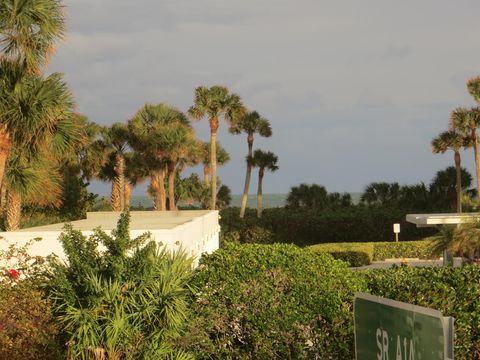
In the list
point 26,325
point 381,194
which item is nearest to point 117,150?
point 381,194

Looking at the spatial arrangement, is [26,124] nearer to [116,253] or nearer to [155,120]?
[116,253]

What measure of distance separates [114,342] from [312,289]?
318 centimetres

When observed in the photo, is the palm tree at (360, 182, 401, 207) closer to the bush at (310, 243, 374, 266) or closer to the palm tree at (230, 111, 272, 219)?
the palm tree at (230, 111, 272, 219)

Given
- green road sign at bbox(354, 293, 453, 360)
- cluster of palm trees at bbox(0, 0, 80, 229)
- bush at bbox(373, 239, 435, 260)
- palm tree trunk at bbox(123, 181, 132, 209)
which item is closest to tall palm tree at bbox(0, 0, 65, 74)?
cluster of palm trees at bbox(0, 0, 80, 229)

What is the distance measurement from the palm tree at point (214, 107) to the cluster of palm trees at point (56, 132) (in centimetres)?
9

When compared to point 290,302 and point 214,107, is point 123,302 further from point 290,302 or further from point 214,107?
point 214,107

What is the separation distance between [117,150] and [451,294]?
174 ft

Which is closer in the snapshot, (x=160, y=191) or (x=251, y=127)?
(x=160, y=191)

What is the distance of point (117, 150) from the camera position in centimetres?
6362

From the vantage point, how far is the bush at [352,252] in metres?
47.7

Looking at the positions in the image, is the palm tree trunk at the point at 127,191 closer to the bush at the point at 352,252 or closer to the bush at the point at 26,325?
the bush at the point at 352,252

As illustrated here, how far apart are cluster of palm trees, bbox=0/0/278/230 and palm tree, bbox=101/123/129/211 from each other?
2 cm

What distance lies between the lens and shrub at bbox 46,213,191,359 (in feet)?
39.0

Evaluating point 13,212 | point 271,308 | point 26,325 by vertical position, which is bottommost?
point 26,325
